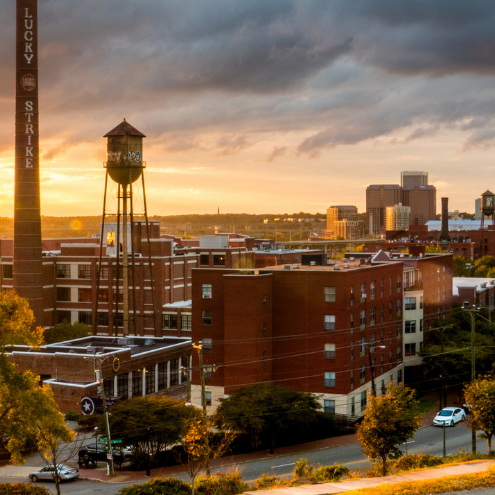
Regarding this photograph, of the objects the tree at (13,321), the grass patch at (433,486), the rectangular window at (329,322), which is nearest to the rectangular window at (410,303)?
the rectangular window at (329,322)

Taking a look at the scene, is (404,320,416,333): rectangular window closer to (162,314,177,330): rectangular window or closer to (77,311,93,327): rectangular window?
(162,314,177,330): rectangular window

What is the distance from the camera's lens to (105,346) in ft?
252

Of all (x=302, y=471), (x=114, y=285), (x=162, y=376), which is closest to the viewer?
(x=302, y=471)

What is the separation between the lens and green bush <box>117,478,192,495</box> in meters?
28.4

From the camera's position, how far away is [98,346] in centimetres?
7606

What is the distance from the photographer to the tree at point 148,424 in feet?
167

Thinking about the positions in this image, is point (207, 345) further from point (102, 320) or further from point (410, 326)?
point (102, 320)

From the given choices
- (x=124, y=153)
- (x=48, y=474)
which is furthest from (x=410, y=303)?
(x=48, y=474)

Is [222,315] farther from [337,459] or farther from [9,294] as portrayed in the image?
[9,294]

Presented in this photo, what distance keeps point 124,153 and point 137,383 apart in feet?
90.9

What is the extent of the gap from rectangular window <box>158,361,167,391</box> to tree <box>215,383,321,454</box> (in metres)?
19.8

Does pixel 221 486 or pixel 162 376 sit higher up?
pixel 221 486

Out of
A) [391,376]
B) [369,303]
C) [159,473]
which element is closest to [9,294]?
[159,473]

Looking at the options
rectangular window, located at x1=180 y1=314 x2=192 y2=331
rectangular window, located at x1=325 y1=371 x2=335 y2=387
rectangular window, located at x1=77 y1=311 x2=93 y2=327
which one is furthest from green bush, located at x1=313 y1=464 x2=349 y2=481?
rectangular window, located at x1=77 y1=311 x2=93 y2=327
